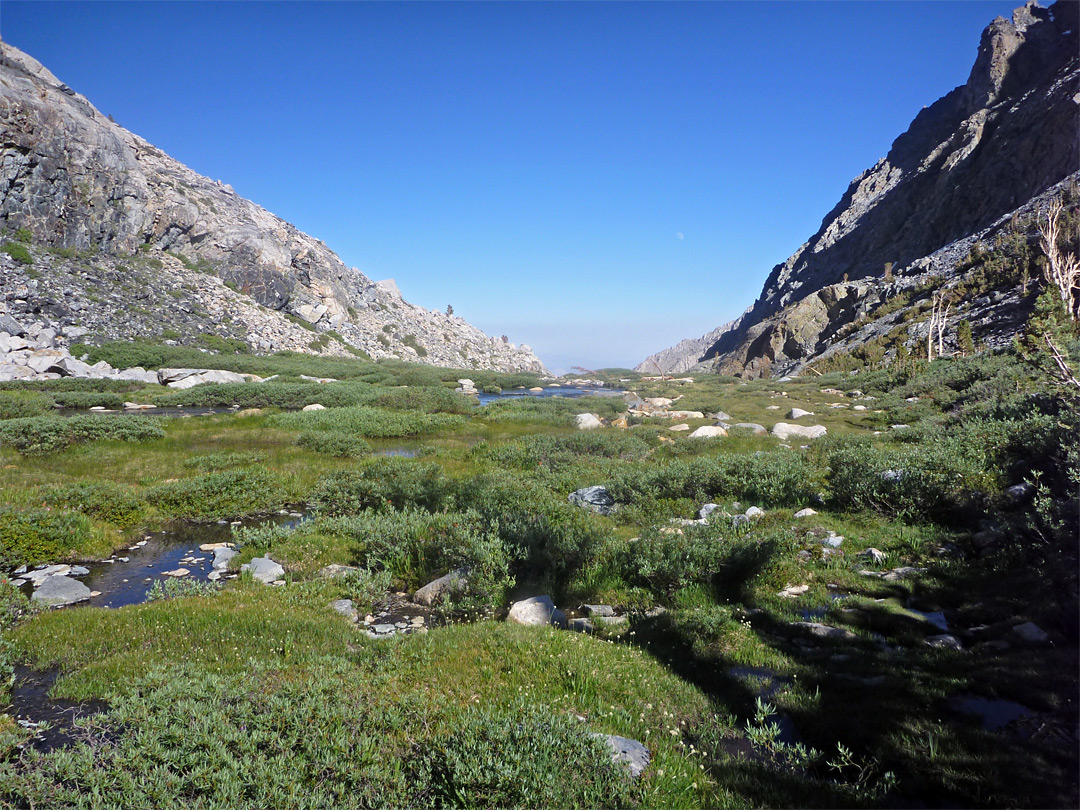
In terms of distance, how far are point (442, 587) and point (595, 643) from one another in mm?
3365

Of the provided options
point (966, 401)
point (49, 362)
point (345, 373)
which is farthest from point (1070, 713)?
point (345, 373)

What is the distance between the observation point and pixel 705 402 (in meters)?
38.4

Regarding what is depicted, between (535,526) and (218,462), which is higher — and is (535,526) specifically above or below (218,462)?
above

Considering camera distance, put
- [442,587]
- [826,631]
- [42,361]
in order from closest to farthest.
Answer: [826,631] → [442,587] → [42,361]

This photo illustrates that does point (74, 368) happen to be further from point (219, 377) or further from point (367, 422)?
point (367, 422)

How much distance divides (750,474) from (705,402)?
25769 mm

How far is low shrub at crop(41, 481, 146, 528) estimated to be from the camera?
1224 centimetres

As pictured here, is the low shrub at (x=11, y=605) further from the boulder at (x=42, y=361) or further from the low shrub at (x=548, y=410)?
the boulder at (x=42, y=361)

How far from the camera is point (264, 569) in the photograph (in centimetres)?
978

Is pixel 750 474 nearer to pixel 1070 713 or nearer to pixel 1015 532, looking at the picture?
pixel 1015 532

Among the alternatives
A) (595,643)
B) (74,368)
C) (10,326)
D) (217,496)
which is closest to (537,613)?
(595,643)

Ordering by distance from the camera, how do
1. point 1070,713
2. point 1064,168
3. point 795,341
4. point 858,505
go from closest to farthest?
point 1070,713, point 858,505, point 1064,168, point 795,341

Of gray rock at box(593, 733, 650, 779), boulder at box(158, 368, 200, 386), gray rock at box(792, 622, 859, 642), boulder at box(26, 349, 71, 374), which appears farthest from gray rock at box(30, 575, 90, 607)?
boulder at box(26, 349, 71, 374)

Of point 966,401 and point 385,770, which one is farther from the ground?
point 966,401
